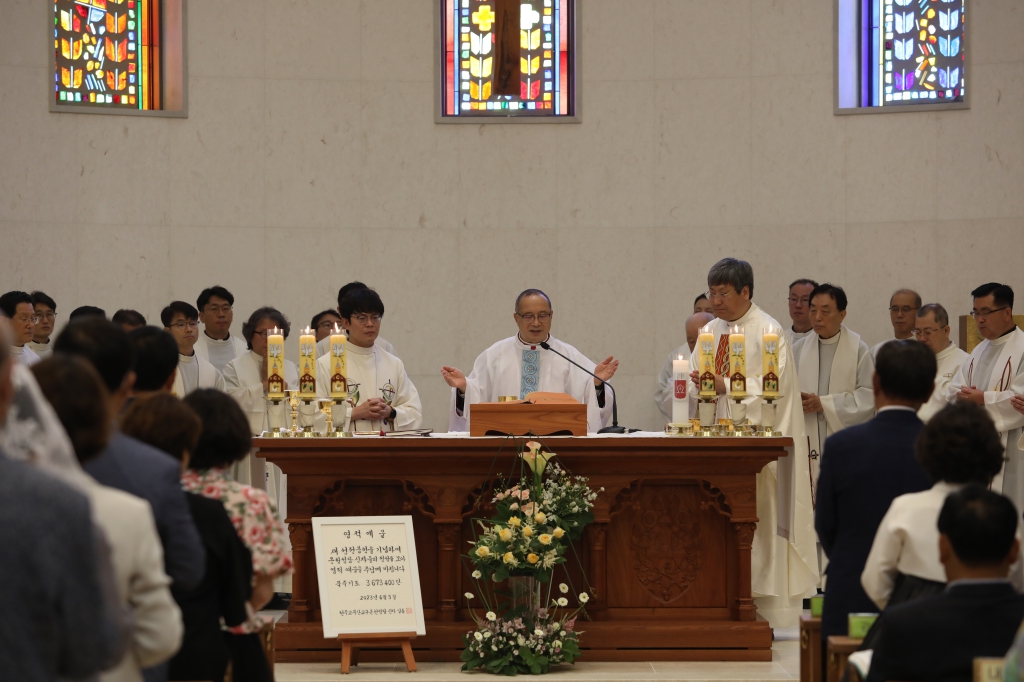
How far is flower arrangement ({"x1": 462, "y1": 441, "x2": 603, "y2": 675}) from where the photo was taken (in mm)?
5598

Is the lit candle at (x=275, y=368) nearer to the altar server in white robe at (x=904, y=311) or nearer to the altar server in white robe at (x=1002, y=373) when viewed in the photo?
the altar server in white robe at (x=1002, y=373)

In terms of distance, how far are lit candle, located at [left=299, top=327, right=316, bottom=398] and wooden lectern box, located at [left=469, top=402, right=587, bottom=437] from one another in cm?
82

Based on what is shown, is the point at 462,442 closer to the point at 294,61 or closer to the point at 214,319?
the point at 214,319

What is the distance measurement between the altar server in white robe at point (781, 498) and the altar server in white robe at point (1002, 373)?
1.40m

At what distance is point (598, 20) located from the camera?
998cm

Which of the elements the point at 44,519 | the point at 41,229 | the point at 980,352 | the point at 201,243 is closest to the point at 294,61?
the point at 201,243

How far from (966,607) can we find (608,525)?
3191mm

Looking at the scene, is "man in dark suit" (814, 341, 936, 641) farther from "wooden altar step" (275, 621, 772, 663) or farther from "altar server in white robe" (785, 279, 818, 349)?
"altar server in white robe" (785, 279, 818, 349)

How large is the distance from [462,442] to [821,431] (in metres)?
3.24

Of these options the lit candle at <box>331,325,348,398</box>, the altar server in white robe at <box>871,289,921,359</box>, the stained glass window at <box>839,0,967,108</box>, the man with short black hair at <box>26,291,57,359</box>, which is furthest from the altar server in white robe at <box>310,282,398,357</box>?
the stained glass window at <box>839,0,967,108</box>

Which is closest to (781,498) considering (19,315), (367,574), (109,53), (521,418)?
(521,418)

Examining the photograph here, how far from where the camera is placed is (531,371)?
762 centimetres

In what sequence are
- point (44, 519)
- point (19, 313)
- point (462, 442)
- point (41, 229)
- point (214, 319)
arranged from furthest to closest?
point (41, 229), point (214, 319), point (19, 313), point (462, 442), point (44, 519)

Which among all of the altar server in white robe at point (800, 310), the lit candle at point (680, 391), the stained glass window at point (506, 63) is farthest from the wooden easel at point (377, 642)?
the stained glass window at point (506, 63)
